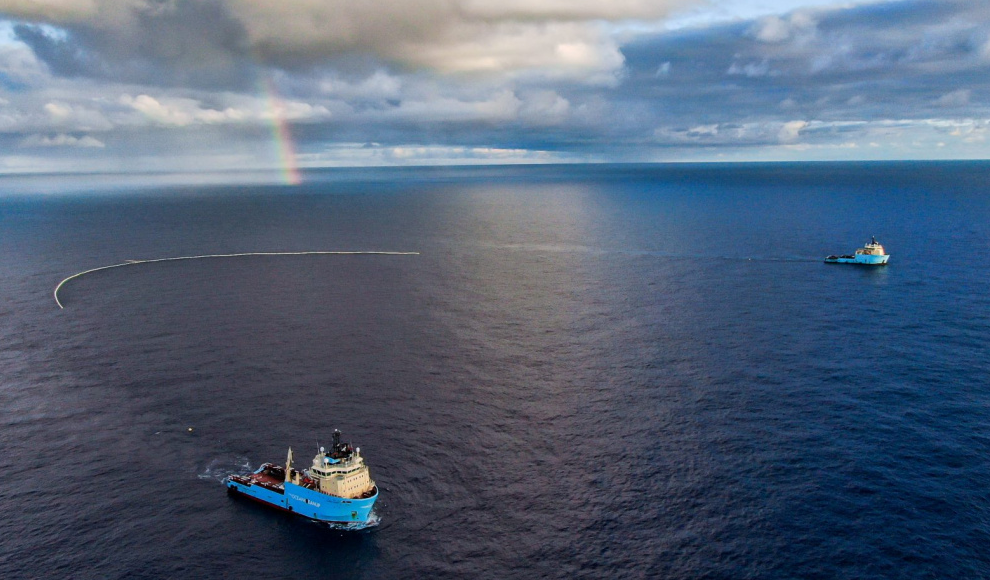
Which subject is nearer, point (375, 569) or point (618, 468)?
point (375, 569)

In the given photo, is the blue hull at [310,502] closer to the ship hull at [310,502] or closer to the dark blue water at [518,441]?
the ship hull at [310,502]

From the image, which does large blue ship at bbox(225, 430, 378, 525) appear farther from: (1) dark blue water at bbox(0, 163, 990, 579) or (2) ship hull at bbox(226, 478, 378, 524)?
(1) dark blue water at bbox(0, 163, 990, 579)

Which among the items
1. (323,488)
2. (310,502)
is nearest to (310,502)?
(310,502)

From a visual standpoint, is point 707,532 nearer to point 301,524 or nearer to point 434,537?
point 434,537

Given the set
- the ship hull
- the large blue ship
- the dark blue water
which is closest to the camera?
the dark blue water

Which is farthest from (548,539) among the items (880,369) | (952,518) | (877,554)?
(880,369)

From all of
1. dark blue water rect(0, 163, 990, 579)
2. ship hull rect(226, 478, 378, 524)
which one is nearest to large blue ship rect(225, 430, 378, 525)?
ship hull rect(226, 478, 378, 524)

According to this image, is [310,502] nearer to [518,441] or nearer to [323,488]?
[323,488]
